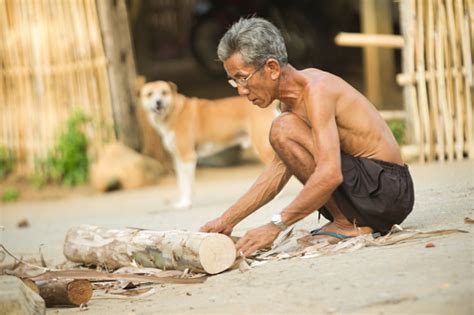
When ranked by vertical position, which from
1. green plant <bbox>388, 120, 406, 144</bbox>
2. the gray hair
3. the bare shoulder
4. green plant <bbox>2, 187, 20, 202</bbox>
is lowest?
green plant <bbox>2, 187, 20, 202</bbox>

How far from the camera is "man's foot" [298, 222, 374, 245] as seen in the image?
5285 millimetres

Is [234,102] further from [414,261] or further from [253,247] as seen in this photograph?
[414,261]

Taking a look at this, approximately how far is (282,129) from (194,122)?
16.5 ft

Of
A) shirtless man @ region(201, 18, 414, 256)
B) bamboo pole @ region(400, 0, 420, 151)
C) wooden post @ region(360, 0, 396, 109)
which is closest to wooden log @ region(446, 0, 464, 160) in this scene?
bamboo pole @ region(400, 0, 420, 151)

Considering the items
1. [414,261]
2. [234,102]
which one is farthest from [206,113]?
[414,261]

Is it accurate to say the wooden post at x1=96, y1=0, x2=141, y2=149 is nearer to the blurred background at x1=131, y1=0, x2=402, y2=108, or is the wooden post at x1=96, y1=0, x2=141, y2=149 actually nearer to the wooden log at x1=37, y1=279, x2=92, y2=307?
the blurred background at x1=131, y1=0, x2=402, y2=108

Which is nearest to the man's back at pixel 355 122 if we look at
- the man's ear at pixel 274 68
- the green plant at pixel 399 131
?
the man's ear at pixel 274 68

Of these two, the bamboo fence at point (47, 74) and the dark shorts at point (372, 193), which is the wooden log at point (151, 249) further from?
the bamboo fence at point (47, 74)

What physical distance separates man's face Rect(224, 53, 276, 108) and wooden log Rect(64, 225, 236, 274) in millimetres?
755

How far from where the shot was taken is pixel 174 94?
10.2m

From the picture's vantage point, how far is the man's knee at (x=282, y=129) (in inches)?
204

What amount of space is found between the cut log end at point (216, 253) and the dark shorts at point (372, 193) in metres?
0.63

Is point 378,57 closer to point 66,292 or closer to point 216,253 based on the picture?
point 216,253

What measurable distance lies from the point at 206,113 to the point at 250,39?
5.12m
